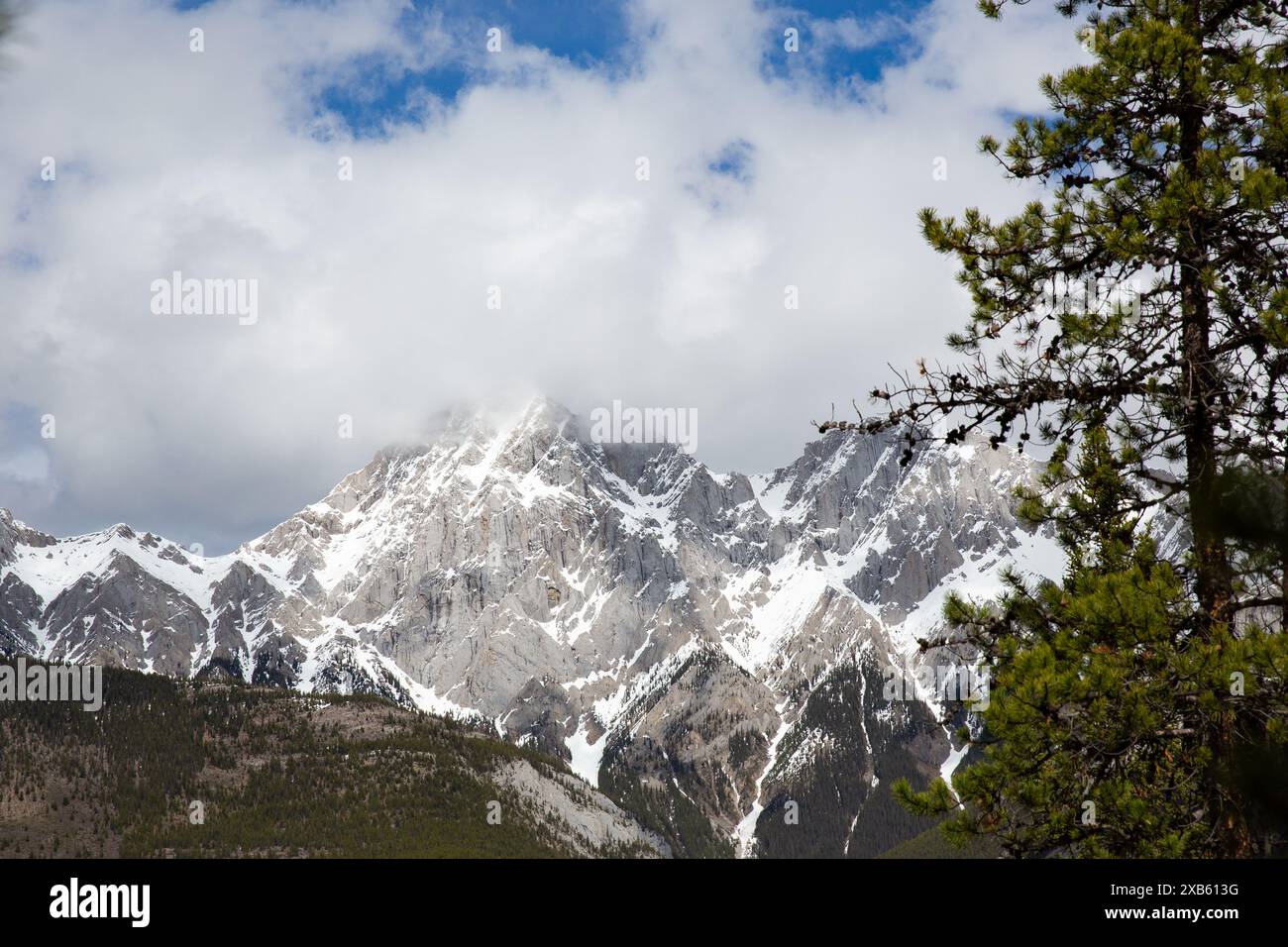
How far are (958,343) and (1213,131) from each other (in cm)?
331

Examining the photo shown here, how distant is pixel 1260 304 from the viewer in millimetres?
11266

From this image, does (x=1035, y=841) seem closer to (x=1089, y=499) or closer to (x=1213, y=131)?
(x=1089, y=499)

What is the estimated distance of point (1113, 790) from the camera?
35.2 feet

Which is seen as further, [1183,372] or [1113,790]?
[1183,372]

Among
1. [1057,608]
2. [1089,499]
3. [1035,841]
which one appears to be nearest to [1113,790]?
[1035,841]

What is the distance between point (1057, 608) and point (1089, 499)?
9.10 ft
